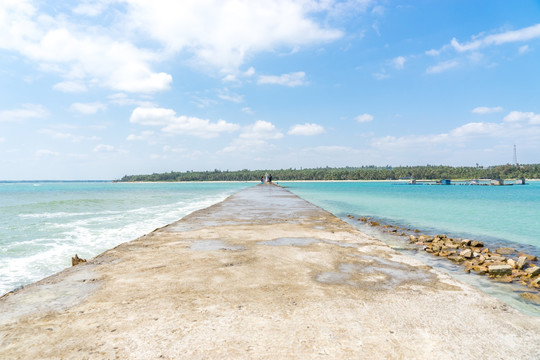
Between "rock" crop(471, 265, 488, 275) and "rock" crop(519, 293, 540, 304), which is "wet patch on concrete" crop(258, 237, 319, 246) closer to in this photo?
"rock" crop(471, 265, 488, 275)

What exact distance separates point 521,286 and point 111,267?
7.81 metres

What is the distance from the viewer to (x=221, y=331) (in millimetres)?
2975

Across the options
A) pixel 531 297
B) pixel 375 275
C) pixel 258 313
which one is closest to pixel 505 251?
pixel 531 297

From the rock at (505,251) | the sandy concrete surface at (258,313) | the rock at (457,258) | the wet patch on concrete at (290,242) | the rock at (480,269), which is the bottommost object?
the rock at (505,251)

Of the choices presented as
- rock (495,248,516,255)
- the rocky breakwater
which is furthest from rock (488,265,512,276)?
A: rock (495,248,516,255)

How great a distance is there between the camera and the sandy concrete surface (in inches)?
106

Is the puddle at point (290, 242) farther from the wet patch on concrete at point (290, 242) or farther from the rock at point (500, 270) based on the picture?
the rock at point (500, 270)

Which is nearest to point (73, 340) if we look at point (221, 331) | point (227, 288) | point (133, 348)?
point (133, 348)

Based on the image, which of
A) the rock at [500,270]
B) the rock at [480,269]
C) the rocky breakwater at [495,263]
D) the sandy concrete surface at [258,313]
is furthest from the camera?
the rock at [480,269]

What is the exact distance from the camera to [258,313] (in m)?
3.40

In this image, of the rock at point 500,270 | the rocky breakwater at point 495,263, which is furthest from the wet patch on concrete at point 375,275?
the rock at point 500,270

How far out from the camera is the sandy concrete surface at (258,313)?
2686 millimetres

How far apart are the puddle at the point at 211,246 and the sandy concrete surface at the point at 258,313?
0.96 m

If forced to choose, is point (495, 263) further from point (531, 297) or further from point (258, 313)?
point (258, 313)
